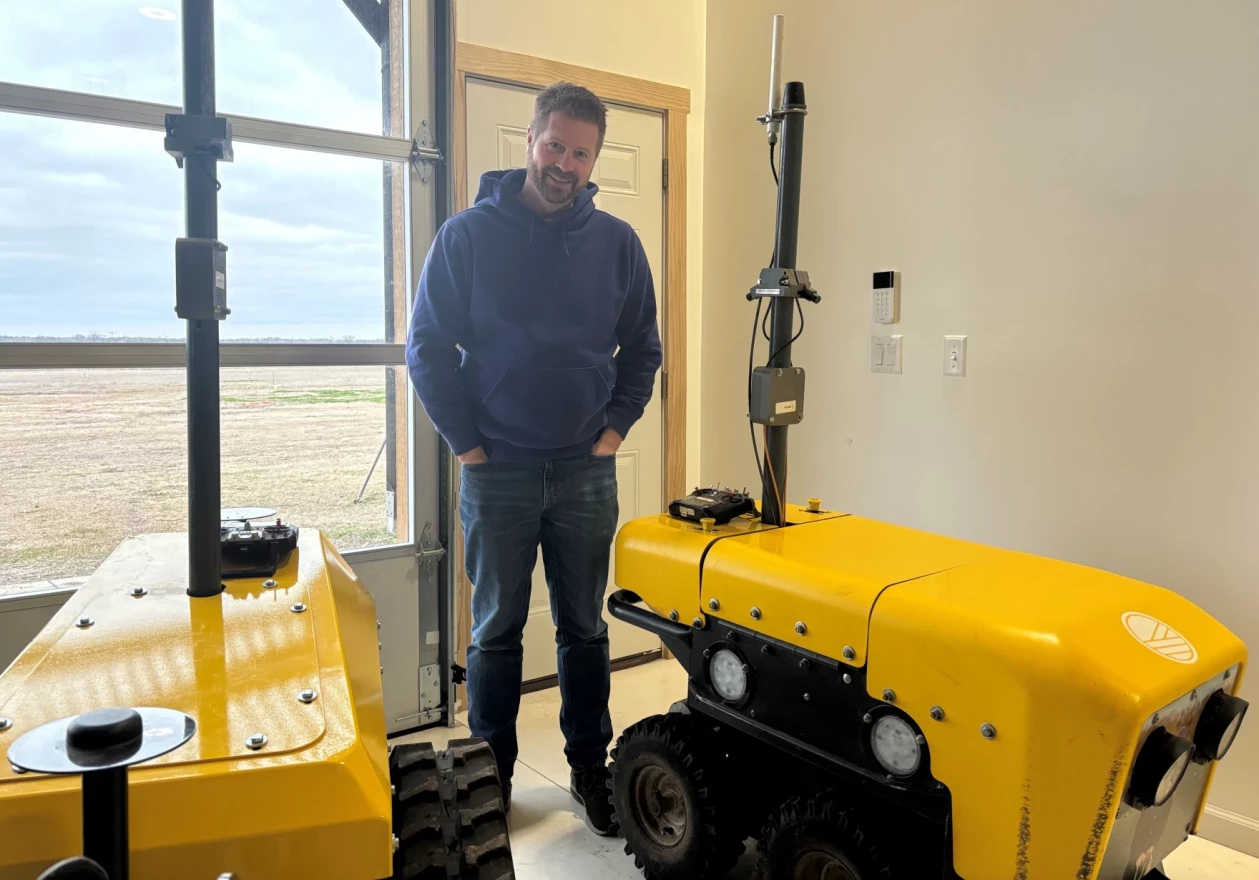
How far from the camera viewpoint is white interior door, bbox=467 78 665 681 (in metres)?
2.79

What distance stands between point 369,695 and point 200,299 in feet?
1.40

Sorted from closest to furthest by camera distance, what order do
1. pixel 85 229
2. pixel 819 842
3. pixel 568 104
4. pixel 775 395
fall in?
pixel 819 842, pixel 775 395, pixel 568 104, pixel 85 229

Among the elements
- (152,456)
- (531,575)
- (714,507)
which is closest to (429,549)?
(531,575)

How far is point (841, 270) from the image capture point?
109 inches

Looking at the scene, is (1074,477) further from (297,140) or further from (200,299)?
(297,140)

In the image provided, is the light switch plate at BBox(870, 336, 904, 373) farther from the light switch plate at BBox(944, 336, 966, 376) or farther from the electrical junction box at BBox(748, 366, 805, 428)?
the electrical junction box at BBox(748, 366, 805, 428)

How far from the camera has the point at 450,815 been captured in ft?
3.01

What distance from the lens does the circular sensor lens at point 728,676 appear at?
1598 mm

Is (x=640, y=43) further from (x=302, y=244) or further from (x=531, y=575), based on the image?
(x=531, y=575)

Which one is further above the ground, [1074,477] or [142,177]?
[142,177]

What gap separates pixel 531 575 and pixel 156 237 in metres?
1.28

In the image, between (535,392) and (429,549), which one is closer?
(535,392)

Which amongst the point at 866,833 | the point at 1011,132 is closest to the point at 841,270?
the point at 1011,132

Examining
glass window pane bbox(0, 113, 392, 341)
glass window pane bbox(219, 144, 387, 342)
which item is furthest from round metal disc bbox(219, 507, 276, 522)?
glass window pane bbox(219, 144, 387, 342)
